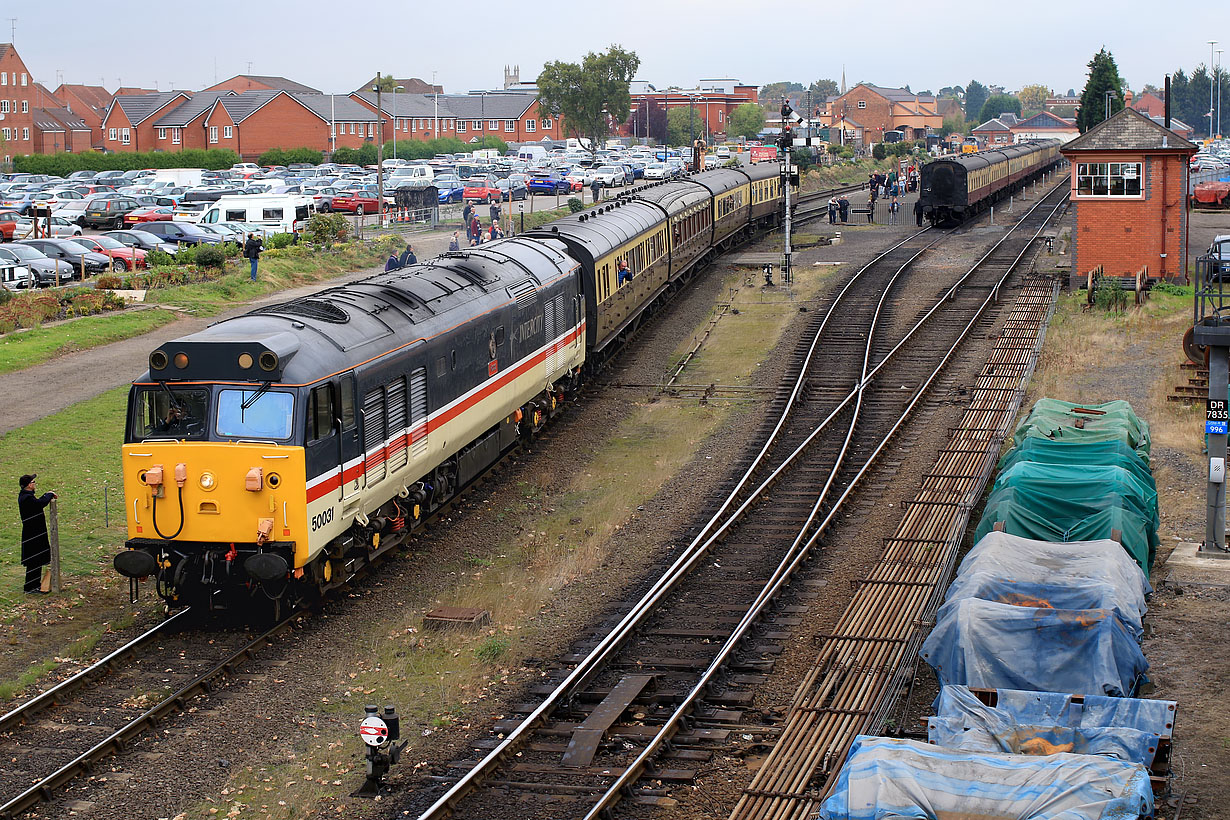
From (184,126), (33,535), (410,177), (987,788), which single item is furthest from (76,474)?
(184,126)

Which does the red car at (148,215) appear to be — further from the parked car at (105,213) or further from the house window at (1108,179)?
the house window at (1108,179)

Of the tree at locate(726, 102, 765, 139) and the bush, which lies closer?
the bush

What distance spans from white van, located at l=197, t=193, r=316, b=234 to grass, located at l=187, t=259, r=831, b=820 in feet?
94.4

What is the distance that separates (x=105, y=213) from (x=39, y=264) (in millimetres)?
16529

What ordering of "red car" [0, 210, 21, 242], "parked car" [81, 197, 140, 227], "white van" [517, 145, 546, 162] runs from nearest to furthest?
"red car" [0, 210, 21, 242] < "parked car" [81, 197, 140, 227] < "white van" [517, 145, 546, 162]

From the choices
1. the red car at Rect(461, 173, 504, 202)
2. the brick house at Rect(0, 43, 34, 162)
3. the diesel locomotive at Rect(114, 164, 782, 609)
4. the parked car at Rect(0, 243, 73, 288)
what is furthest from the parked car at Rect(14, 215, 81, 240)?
the brick house at Rect(0, 43, 34, 162)

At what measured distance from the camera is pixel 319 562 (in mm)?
15094

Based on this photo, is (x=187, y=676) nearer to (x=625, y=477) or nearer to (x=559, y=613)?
(x=559, y=613)

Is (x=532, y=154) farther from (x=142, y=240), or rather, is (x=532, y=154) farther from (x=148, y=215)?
(x=142, y=240)

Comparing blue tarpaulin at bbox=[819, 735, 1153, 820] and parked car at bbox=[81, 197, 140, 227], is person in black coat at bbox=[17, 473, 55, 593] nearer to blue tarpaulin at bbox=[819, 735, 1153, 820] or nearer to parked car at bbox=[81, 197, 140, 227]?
blue tarpaulin at bbox=[819, 735, 1153, 820]

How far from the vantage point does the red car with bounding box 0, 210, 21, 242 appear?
157 feet

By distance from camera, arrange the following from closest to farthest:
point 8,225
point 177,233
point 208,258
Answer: point 208,258
point 177,233
point 8,225

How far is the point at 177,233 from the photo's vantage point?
153 ft

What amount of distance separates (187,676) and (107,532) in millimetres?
5804
